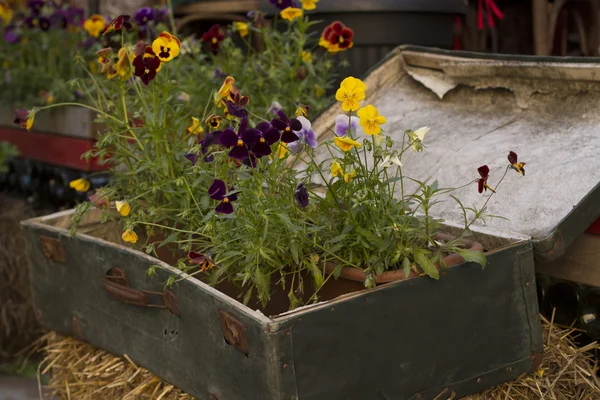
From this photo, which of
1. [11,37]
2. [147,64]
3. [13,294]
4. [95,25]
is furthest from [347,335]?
[11,37]

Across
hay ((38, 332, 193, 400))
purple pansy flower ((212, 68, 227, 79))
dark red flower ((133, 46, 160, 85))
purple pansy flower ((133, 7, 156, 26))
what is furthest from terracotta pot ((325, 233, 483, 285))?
purple pansy flower ((133, 7, 156, 26))

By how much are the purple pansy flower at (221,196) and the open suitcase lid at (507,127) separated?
0.61 meters

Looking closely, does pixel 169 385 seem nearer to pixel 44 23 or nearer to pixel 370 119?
pixel 370 119

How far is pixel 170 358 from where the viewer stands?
2.05m

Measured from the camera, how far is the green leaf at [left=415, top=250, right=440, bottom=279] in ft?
5.78

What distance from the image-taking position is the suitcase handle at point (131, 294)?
6.50 ft

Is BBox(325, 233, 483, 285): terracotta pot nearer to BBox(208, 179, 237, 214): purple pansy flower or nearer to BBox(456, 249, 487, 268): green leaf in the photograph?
BBox(456, 249, 487, 268): green leaf

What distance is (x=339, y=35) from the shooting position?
2.57 metres

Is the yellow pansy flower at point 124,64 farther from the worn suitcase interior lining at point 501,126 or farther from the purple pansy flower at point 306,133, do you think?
the worn suitcase interior lining at point 501,126

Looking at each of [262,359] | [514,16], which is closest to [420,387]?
[262,359]

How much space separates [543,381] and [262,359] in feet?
2.34

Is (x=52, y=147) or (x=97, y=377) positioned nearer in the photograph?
(x=97, y=377)

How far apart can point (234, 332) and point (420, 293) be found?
14.9 inches

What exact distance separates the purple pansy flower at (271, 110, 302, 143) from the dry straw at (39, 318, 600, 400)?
2.02 ft
